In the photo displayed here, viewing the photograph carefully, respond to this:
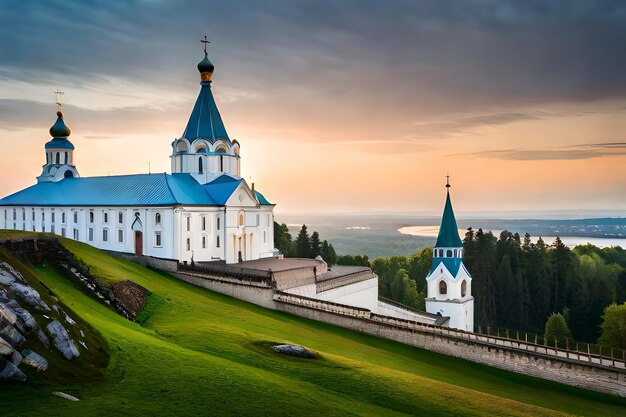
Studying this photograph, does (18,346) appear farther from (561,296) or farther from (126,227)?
(561,296)

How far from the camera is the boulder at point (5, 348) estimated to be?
41.8 ft

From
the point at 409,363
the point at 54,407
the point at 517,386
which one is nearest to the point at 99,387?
the point at 54,407

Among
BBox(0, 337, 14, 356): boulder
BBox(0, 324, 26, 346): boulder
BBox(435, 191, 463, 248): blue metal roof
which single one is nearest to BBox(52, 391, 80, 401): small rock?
BBox(0, 337, 14, 356): boulder

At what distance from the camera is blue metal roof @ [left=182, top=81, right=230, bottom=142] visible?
52.9 m

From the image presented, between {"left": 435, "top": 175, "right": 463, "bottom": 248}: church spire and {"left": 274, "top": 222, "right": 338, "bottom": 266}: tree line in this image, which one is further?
{"left": 274, "top": 222, "right": 338, "bottom": 266}: tree line

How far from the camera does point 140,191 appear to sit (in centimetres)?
4878

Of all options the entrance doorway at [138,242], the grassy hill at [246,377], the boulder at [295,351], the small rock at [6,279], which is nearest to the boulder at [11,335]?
the grassy hill at [246,377]

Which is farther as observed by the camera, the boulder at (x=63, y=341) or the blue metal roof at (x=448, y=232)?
the blue metal roof at (x=448, y=232)

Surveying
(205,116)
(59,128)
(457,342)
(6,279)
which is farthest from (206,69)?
(6,279)

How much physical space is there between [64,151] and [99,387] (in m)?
Answer: 54.6

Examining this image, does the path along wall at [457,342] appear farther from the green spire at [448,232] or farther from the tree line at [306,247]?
the tree line at [306,247]

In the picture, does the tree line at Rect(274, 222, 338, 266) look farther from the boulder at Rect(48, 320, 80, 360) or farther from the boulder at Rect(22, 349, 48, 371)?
the boulder at Rect(22, 349, 48, 371)

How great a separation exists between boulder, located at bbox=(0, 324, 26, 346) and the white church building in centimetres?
3215

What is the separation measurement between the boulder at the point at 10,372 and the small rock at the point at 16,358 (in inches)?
6.0
